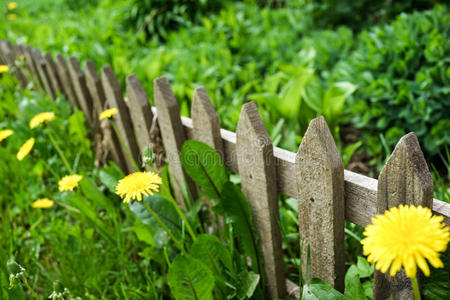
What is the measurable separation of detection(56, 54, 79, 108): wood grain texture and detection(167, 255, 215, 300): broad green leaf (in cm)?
192

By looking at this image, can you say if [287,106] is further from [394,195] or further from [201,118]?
[394,195]

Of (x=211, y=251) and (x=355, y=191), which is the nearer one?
(x=355, y=191)

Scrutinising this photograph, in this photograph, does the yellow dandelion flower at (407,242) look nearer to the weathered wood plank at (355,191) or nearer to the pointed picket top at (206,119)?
the weathered wood plank at (355,191)

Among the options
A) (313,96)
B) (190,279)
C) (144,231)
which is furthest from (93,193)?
(313,96)

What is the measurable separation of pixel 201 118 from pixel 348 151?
896 millimetres

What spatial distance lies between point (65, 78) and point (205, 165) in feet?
5.99

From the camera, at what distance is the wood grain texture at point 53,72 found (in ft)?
9.67

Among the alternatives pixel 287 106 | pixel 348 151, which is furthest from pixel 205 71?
pixel 348 151

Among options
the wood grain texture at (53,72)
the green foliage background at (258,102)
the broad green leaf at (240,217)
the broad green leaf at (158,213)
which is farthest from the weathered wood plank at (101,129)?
the broad green leaf at (240,217)

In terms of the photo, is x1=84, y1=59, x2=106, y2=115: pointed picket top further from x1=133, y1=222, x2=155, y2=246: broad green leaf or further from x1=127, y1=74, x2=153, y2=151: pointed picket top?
x1=133, y1=222, x2=155, y2=246: broad green leaf

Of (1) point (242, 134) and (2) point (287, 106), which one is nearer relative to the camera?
(1) point (242, 134)

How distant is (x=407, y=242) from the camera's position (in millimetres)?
668

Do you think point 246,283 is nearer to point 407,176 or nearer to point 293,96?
point 407,176

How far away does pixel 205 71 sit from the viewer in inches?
122
